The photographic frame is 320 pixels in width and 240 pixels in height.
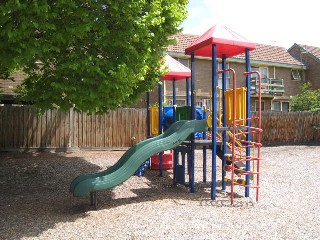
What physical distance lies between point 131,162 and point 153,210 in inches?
46.9

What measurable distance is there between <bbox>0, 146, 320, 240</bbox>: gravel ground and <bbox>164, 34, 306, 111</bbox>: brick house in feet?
52.8

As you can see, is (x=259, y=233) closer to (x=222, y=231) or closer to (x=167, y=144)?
(x=222, y=231)

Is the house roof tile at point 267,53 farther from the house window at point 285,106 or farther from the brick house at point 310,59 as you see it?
the house window at point 285,106

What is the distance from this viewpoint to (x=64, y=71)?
6.30 metres

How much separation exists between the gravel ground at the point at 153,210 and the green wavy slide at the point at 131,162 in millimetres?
488

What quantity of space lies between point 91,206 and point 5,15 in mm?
3981

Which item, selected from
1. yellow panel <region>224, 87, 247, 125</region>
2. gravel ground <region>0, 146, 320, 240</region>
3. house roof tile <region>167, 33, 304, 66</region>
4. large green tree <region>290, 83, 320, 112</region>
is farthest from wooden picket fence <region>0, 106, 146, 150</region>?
large green tree <region>290, 83, 320, 112</region>

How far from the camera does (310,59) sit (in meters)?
32.4

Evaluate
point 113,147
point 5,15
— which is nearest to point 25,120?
point 113,147

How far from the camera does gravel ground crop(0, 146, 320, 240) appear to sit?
5.36 metres

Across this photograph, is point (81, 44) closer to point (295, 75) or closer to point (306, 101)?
point (306, 101)

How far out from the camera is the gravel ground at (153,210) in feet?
17.6

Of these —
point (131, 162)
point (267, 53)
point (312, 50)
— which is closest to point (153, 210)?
point (131, 162)

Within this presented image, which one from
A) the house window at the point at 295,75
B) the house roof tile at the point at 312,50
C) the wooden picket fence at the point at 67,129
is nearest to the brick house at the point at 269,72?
the house window at the point at 295,75
